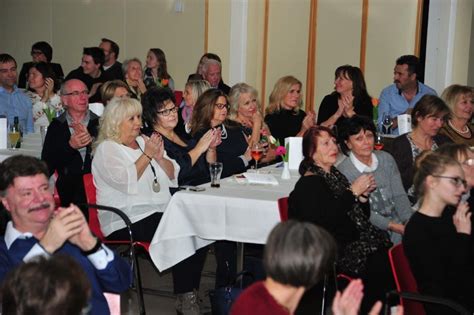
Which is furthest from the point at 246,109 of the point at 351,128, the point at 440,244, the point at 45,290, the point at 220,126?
the point at 45,290

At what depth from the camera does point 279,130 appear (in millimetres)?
7969

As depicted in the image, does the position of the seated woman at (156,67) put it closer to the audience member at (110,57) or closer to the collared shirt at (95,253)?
the audience member at (110,57)

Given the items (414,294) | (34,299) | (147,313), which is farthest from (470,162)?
(34,299)

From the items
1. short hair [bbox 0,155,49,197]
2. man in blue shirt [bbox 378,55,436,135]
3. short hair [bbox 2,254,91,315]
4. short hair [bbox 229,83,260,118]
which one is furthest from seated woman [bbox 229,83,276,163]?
short hair [bbox 2,254,91,315]

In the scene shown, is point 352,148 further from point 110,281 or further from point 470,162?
point 110,281

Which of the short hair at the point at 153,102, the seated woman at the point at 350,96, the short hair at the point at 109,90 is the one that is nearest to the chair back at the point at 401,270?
the short hair at the point at 153,102

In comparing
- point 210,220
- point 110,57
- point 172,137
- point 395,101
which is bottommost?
point 210,220

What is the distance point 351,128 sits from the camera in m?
5.36

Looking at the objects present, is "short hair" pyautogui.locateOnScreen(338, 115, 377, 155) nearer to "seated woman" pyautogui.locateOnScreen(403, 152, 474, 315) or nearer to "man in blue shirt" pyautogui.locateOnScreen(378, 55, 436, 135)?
"seated woman" pyautogui.locateOnScreen(403, 152, 474, 315)

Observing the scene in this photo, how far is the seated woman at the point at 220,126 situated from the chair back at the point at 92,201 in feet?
3.71

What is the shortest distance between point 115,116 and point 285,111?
9.66 ft

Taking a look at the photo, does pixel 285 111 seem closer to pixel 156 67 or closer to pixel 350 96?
pixel 350 96

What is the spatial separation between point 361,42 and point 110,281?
765 cm

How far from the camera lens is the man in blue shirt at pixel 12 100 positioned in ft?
26.8
